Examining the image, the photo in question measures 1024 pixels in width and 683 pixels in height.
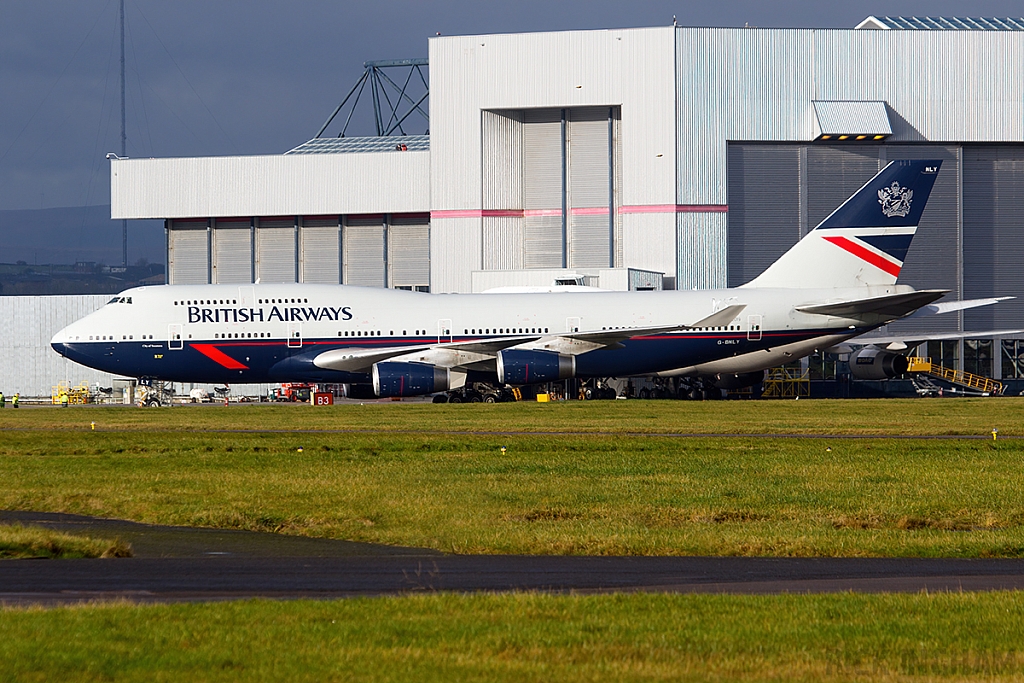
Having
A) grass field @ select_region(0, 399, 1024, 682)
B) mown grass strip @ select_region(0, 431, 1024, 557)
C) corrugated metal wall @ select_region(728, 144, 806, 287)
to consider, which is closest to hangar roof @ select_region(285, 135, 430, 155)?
corrugated metal wall @ select_region(728, 144, 806, 287)

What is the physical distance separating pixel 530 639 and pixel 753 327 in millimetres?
40893

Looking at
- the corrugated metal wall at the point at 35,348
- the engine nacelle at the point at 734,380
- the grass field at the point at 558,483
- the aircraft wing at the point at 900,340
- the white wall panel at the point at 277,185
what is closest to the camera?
the grass field at the point at 558,483

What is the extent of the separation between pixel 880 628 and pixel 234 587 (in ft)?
18.7

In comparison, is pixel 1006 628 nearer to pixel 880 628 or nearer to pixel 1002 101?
pixel 880 628

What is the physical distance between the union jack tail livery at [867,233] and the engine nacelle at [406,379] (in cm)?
1550

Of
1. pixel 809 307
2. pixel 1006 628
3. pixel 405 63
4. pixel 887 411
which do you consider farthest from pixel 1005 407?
pixel 405 63

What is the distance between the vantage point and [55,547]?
13641mm

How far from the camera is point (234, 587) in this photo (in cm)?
1127

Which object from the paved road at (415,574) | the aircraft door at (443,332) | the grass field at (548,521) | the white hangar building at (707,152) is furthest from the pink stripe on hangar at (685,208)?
the paved road at (415,574)

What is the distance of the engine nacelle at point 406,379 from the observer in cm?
4453

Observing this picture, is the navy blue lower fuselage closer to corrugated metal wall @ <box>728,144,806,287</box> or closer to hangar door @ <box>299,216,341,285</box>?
corrugated metal wall @ <box>728,144,806,287</box>

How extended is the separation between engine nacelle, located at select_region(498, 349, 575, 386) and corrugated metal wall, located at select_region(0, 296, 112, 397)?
34.1 m

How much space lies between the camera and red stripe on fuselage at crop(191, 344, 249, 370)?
Answer: 46.3m

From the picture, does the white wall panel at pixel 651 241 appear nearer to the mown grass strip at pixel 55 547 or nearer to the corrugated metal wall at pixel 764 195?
the corrugated metal wall at pixel 764 195
